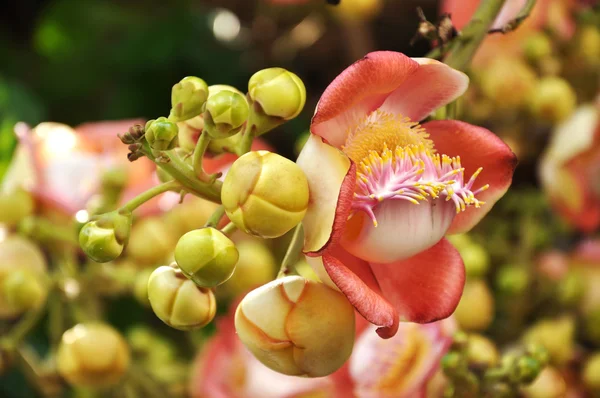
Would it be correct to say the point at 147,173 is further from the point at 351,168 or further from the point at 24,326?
the point at 351,168

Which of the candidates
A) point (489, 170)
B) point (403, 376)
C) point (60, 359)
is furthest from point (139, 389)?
point (489, 170)

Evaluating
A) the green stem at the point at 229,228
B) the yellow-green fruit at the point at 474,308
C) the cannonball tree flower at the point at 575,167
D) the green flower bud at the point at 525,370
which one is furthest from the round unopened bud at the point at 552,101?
the green stem at the point at 229,228

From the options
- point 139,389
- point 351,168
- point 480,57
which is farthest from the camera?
point 480,57

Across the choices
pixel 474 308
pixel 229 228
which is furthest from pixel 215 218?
pixel 474 308

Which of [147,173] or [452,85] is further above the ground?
[452,85]

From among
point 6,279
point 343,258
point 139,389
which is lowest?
point 139,389

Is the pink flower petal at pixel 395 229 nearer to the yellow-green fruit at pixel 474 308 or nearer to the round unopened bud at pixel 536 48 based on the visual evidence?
the yellow-green fruit at pixel 474 308

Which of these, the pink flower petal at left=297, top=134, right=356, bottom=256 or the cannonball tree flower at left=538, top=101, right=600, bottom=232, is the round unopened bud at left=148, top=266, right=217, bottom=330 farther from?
the cannonball tree flower at left=538, top=101, right=600, bottom=232

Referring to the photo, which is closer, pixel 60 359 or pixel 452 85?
pixel 452 85
